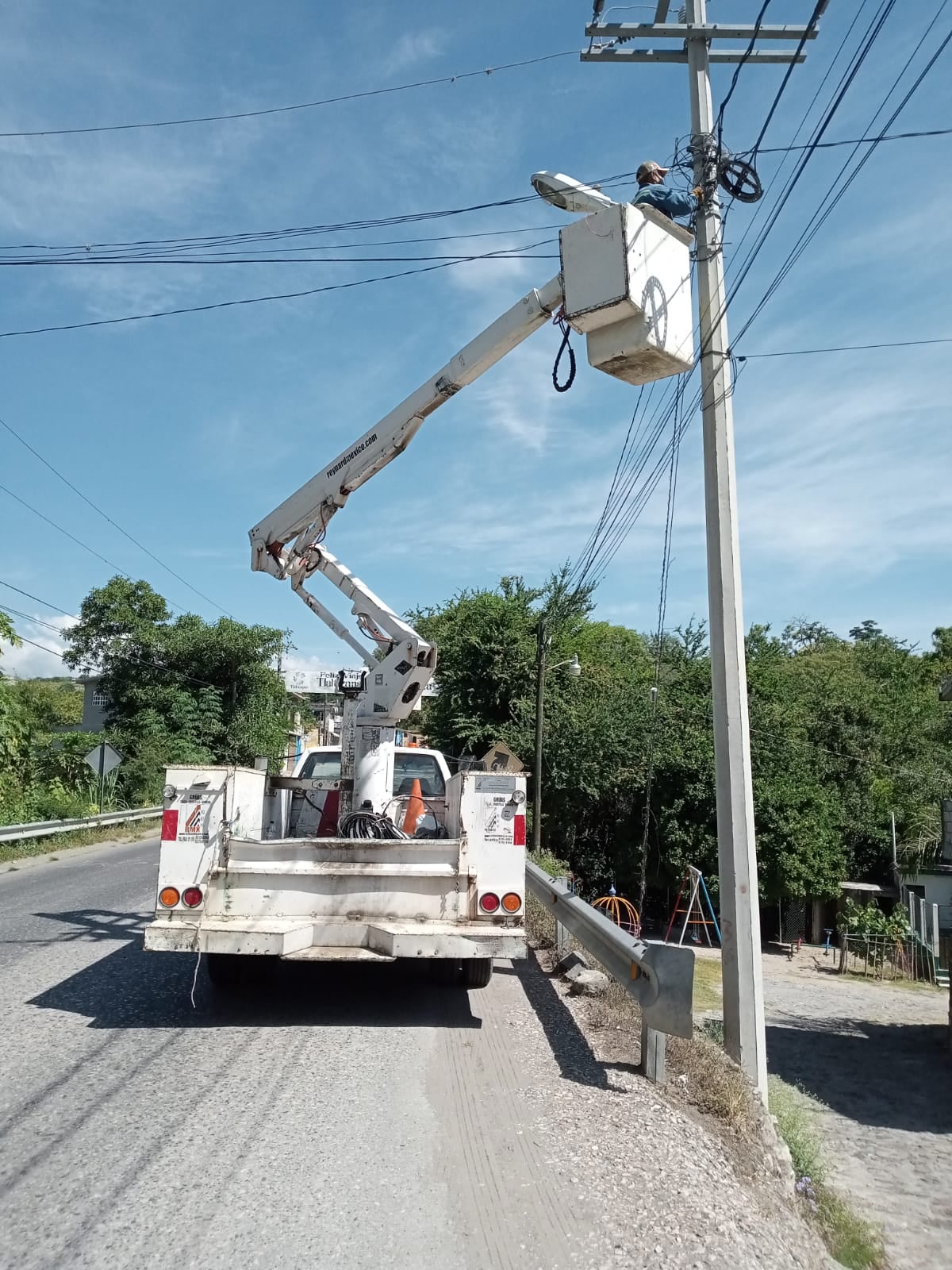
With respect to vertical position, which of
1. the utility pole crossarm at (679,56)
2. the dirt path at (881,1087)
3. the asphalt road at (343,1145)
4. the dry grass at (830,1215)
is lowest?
the dirt path at (881,1087)

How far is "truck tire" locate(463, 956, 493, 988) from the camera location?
7559 mm

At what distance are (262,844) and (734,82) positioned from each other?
693 centimetres

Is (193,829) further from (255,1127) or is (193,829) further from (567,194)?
(567,194)

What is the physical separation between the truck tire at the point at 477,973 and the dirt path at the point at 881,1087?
10.3 ft

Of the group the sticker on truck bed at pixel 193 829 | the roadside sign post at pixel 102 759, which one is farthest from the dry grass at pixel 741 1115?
the roadside sign post at pixel 102 759

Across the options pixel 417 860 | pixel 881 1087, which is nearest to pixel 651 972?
pixel 417 860

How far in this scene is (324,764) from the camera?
10.8m

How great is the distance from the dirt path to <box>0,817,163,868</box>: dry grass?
1379cm

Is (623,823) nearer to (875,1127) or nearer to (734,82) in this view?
(875,1127)

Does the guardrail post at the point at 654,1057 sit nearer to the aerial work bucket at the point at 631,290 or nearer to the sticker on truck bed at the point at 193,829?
the sticker on truck bed at the point at 193,829

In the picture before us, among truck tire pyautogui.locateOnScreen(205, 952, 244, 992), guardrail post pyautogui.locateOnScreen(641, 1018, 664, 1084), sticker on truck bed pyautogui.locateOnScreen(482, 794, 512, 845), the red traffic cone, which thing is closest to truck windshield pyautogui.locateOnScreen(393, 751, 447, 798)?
the red traffic cone

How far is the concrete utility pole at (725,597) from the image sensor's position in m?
6.78

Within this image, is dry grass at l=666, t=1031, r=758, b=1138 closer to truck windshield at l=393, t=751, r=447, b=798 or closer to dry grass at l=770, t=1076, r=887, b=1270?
dry grass at l=770, t=1076, r=887, b=1270

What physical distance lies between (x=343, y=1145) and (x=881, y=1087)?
9.74m
